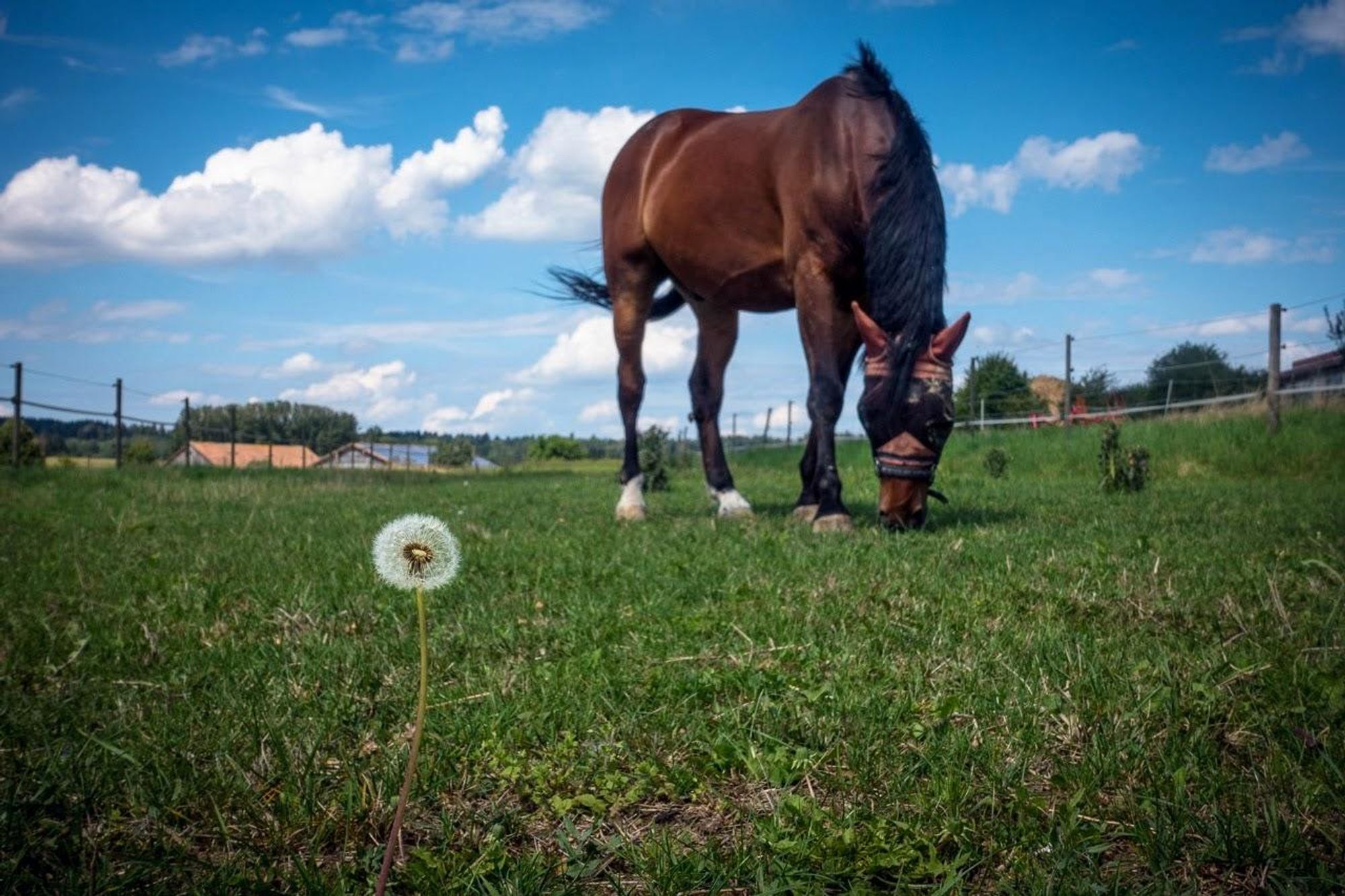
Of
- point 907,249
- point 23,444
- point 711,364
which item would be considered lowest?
point 23,444

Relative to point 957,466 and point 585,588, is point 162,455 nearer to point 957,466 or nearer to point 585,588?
point 957,466

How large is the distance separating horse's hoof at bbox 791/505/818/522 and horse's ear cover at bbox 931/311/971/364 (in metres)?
1.54

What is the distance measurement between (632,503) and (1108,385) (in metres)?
20.3

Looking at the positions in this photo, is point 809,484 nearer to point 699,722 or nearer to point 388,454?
point 699,722

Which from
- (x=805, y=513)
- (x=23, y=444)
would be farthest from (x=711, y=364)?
(x=23, y=444)

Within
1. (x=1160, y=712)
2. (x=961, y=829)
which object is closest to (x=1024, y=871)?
(x=961, y=829)

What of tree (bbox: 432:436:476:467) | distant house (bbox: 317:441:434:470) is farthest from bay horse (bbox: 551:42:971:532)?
distant house (bbox: 317:441:434:470)

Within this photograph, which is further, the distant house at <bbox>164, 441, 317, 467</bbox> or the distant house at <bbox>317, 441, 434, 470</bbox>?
the distant house at <bbox>317, 441, 434, 470</bbox>

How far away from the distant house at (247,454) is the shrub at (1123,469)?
87.1 feet

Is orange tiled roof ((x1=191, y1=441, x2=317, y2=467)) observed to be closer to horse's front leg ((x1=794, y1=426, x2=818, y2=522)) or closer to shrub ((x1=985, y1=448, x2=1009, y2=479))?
shrub ((x1=985, y1=448, x2=1009, y2=479))

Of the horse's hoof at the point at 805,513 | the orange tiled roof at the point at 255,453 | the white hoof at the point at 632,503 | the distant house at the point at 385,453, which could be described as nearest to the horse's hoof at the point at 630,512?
the white hoof at the point at 632,503

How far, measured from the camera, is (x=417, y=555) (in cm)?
156

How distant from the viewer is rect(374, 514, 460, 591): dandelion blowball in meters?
1.55

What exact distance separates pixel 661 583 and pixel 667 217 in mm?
4346
